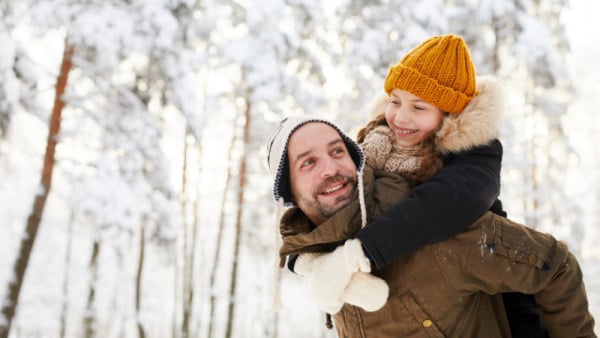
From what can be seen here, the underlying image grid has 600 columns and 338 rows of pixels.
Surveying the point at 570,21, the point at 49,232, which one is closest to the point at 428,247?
the point at 570,21

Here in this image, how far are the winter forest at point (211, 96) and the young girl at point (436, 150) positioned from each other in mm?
5707

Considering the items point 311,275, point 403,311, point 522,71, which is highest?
point 522,71

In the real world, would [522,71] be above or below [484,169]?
above

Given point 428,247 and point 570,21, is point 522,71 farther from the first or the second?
point 428,247

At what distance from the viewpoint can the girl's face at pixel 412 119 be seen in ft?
7.89

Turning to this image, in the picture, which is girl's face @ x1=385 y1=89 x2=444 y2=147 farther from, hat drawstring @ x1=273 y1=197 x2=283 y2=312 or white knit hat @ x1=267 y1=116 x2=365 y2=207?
hat drawstring @ x1=273 y1=197 x2=283 y2=312

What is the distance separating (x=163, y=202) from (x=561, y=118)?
30.2ft

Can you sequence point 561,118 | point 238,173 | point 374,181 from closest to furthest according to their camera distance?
point 374,181, point 561,118, point 238,173

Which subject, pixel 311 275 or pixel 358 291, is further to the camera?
pixel 311 275

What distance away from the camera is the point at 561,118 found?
467 inches

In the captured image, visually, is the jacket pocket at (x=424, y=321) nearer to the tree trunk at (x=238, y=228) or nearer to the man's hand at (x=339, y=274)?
the man's hand at (x=339, y=274)

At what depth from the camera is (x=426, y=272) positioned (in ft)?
6.76

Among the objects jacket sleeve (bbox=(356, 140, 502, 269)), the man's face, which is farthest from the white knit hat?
jacket sleeve (bbox=(356, 140, 502, 269))

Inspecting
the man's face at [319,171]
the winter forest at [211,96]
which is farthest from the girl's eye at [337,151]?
the winter forest at [211,96]
